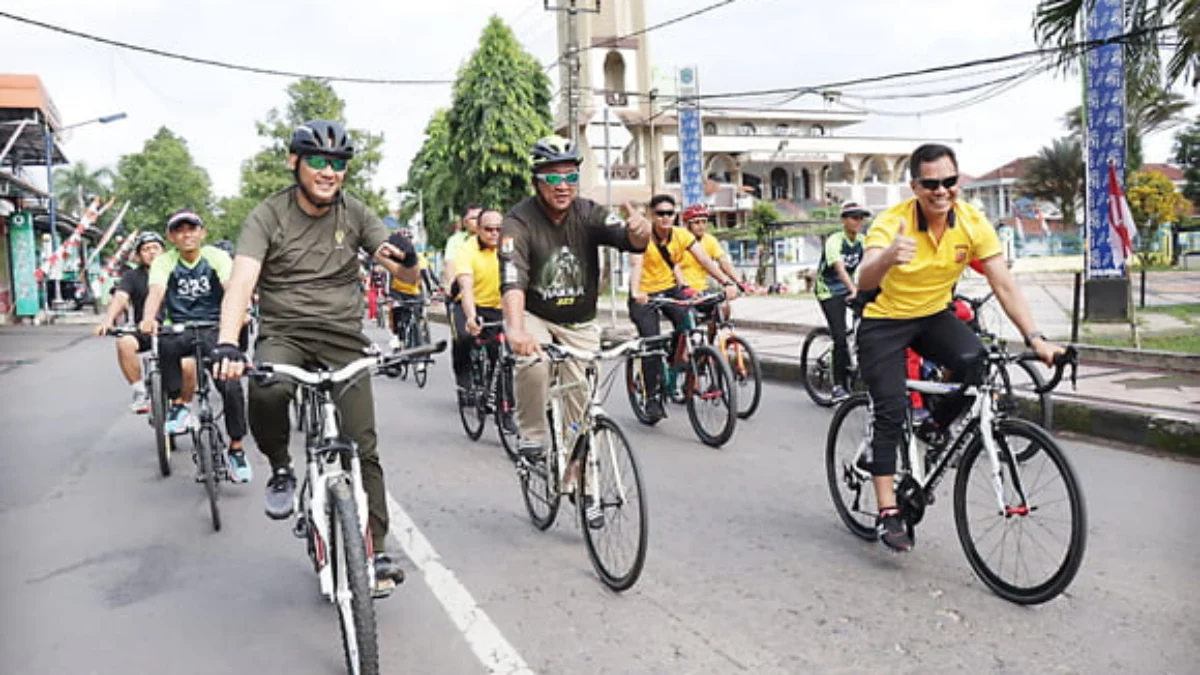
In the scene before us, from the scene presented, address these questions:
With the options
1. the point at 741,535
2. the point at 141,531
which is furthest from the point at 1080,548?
the point at 141,531

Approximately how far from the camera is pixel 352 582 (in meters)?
3.24

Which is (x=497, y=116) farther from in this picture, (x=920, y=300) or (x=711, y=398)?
(x=920, y=300)

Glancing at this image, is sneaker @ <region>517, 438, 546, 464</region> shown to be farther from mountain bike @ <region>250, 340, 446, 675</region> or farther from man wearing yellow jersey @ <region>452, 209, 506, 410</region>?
man wearing yellow jersey @ <region>452, 209, 506, 410</region>

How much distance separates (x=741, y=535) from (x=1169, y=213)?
34.4m

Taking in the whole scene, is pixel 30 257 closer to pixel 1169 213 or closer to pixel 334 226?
pixel 334 226

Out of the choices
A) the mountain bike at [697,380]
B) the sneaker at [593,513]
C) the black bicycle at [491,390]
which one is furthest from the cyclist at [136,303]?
the sneaker at [593,513]

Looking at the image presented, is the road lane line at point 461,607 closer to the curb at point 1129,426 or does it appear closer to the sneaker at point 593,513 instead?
the sneaker at point 593,513

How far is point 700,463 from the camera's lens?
22.6 ft

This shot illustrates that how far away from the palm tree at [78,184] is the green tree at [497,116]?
48509 millimetres

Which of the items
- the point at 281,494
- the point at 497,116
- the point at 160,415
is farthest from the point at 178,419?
the point at 497,116

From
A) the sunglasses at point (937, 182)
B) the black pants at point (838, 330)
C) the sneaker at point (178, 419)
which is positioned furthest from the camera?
the black pants at point (838, 330)

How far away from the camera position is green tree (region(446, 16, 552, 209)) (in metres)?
29.0

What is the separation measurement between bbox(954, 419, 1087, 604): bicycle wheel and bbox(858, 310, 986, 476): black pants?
0.98 ft

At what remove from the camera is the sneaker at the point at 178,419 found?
22.8ft
